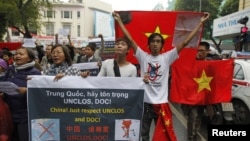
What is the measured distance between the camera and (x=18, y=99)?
4.06 meters

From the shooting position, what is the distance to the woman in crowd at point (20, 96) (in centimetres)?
404

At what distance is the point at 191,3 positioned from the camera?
60.7 metres

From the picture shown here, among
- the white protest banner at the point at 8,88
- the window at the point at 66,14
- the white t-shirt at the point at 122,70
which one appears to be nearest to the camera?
the white protest banner at the point at 8,88

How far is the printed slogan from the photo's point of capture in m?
4.04

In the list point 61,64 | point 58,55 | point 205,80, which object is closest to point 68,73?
point 61,64

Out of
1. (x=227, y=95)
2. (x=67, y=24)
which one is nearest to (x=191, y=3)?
(x=67, y=24)

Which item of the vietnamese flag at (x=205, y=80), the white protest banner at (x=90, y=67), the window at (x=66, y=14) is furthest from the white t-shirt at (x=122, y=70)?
the window at (x=66, y=14)

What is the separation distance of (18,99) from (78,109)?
671 millimetres

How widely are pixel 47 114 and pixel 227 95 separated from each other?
10.5 feet

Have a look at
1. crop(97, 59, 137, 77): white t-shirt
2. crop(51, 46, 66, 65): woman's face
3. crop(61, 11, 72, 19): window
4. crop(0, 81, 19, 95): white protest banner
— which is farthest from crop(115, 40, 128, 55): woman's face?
crop(61, 11, 72, 19): window

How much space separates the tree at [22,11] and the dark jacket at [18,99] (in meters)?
16.0

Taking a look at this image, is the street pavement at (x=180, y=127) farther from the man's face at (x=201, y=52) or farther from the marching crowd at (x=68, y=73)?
the marching crowd at (x=68, y=73)

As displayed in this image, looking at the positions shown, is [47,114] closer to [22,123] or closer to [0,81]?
[22,123]

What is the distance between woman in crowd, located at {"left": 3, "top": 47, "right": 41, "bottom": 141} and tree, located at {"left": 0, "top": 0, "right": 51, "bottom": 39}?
52.2 ft
